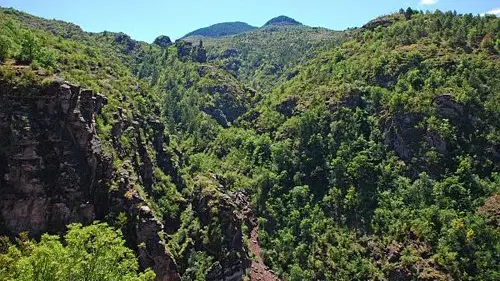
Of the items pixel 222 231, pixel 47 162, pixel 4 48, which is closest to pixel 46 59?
pixel 4 48

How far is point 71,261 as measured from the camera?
151 feet

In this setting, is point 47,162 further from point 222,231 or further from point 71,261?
point 222,231

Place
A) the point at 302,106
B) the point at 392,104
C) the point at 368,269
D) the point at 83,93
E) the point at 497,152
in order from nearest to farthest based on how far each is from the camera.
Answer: the point at 83,93 → the point at 368,269 → the point at 497,152 → the point at 392,104 → the point at 302,106

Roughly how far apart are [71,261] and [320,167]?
105074 mm

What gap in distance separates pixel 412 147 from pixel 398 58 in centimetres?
4190

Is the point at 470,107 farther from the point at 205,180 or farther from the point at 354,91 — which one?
the point at 205,180

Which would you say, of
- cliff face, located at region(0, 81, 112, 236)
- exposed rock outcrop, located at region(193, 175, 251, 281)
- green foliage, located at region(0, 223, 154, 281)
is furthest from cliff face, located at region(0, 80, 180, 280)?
exposed rock outcrop, located at region(193, 175, 251, 281)

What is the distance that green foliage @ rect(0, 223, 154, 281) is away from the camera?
145 feet

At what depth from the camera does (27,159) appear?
67438 mm

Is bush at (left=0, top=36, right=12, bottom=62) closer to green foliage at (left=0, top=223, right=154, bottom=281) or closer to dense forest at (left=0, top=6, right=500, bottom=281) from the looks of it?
dense forest at (left=0, top=6, right=500, bottom=281)

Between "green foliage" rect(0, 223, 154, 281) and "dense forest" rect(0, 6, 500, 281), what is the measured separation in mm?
714

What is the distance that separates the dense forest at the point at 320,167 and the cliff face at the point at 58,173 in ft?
1.46

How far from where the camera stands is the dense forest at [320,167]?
81.6 m

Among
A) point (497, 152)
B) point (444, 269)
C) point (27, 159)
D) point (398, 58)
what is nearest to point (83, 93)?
point (27, 159)
